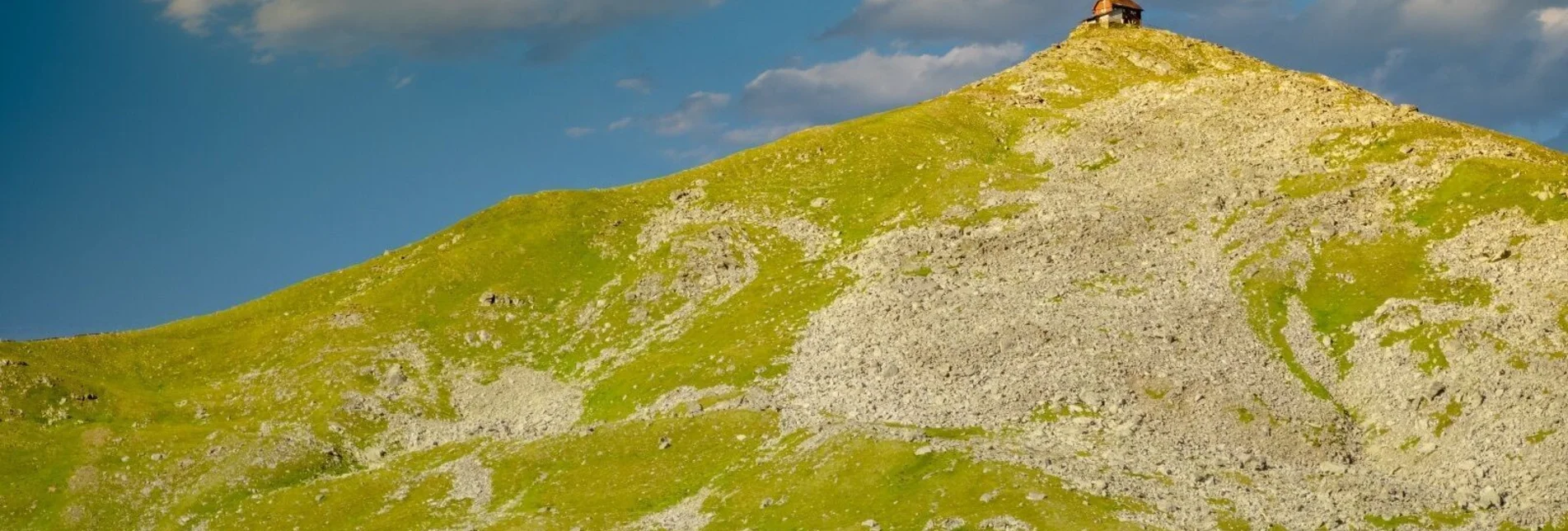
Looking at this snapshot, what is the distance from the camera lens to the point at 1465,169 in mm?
105062

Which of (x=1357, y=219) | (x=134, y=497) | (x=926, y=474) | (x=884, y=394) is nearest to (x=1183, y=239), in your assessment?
(x=1357, y=219)

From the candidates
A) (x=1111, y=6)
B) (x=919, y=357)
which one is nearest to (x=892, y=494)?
(x=919, y=357)

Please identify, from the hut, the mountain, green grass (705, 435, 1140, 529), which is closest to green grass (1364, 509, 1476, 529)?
the mountain

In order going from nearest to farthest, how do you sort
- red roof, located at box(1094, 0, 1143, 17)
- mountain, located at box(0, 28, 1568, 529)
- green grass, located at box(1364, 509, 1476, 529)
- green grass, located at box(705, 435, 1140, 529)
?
green grass, located at box(705, 435, 1140, 529) < green grass, located at box(1364, 509, 1476, 529) < mountain, located at box(0, 28, 1568, 529) < red roof, located at box(1094, 0, 1143, 17)

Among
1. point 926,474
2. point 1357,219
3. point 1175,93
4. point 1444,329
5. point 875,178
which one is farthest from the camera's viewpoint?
point 1175,93

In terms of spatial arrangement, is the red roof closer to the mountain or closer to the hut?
the hut

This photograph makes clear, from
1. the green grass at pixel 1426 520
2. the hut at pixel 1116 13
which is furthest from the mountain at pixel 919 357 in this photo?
the hut at pixel 1116 13

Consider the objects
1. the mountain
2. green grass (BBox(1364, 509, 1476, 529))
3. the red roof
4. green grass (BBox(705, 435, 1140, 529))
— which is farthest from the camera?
the red roof

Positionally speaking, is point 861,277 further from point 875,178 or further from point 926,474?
point 926,474

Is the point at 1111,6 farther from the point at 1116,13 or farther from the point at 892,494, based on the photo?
the point at 892,494

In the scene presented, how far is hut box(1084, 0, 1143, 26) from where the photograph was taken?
18200cm

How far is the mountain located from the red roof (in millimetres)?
47343

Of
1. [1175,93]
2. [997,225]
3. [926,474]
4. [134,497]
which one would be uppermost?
[1175,93]

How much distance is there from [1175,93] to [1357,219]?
41.2 metres
